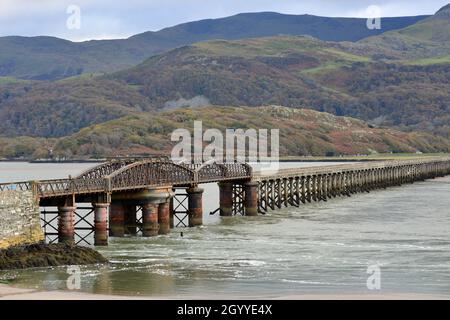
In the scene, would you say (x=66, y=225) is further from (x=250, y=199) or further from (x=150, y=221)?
(x=250, y=199)

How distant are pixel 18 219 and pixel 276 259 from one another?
51.3 feet

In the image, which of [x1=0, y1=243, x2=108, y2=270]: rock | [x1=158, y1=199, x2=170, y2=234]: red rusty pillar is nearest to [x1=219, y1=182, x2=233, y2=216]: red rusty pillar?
[x1=158, y1=199, x2=170, y2=234]: red rusty pillar

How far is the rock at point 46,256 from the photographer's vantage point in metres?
51.9

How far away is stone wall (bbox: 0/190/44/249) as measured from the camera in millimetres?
52469

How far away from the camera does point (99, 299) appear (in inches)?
1698

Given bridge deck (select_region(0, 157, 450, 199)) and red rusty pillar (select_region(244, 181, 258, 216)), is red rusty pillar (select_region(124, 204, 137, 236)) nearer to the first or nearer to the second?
bridge deck (select_region(0, 157, 450, 199))

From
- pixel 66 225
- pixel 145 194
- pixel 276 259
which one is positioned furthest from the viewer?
pixel 145 194

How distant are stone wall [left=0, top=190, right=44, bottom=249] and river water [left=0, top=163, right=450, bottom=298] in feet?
8.55

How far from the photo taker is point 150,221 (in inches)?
2694

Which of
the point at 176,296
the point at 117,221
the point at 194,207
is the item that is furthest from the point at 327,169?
the point at 176,296

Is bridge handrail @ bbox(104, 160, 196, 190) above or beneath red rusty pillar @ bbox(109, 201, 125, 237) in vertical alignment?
above
